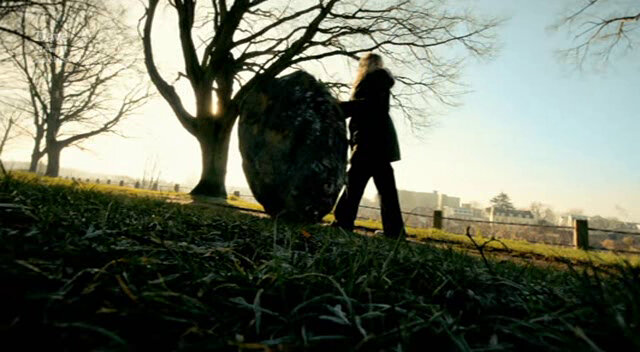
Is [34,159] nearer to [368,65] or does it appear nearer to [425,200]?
[368,65]

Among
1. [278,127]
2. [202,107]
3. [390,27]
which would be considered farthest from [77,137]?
[278,127]

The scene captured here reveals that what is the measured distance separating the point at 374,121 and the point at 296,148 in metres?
1.25

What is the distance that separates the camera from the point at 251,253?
56.1 inches

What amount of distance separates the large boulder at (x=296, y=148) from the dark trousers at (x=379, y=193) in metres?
0.38

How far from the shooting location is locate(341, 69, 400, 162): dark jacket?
4418mm

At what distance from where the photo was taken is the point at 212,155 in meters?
11.9

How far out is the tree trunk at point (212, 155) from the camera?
11797 mm

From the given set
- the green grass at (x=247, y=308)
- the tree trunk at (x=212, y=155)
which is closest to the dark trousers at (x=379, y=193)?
the green grass at (x=247, y=308)

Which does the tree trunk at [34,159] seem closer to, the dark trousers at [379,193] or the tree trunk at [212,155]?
the tree trunk at [212,155]

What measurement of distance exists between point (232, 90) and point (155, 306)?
13.0m

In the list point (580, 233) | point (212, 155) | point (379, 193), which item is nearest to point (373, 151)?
point (379, 193)

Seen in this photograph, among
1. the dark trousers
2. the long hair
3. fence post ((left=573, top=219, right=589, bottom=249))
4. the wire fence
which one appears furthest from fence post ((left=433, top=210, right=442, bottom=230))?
the long hair

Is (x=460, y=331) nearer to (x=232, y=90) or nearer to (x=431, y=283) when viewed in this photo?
(x=431, y=283)

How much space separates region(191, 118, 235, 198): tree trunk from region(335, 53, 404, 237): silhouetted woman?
841cm
